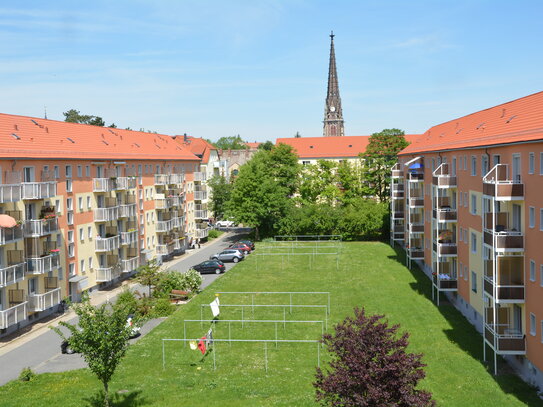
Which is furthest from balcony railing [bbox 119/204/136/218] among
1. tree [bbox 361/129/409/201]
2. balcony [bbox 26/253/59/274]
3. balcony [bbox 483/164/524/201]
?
tree [bbox 361/129/409/201]

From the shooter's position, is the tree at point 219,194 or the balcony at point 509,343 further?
the tree at point 219,194

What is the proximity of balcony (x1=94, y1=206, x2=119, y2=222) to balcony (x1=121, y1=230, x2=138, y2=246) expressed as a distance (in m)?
2.08

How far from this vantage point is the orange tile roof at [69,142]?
3528cm

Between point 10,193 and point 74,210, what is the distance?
353 inches

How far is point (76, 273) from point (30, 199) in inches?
327

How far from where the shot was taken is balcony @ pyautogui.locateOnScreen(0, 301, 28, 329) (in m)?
30.4

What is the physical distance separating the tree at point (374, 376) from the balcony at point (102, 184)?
3096 centimetres

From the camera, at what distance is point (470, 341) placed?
2938 cm

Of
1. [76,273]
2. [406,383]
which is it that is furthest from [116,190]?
[406,383]

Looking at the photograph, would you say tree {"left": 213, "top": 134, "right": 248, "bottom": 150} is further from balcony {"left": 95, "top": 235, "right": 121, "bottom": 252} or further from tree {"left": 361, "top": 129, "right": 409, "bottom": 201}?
balcony {"left": 95, "top": 235, "right": 121, "bottom": 252}

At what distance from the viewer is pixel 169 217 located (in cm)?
5819

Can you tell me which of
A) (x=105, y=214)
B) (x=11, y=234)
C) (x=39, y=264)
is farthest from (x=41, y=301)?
(x=105, y=214)

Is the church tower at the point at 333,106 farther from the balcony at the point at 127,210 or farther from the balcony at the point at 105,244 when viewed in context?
the balcony at the point at 105,244

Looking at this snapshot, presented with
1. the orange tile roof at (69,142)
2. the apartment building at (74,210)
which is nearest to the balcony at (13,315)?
the apartment building at (74,210)
